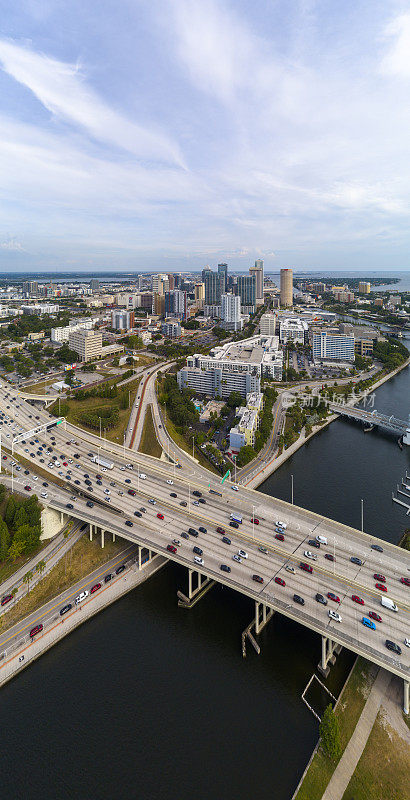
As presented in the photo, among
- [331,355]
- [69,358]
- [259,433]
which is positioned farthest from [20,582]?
[331,355]

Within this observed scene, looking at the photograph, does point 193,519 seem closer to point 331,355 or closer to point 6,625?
point 6,625

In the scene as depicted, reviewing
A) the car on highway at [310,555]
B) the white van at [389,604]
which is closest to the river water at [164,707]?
the white van at [389,604]

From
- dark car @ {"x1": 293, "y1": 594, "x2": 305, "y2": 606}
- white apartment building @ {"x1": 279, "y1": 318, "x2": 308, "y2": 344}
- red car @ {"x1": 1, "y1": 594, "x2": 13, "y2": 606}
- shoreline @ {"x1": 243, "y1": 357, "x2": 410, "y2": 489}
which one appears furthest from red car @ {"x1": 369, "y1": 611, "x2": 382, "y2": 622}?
white apartment building @ {"x1": 279, "y1": 318, "x2": 308, "y2": 344}

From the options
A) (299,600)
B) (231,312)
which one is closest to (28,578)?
(299,600)

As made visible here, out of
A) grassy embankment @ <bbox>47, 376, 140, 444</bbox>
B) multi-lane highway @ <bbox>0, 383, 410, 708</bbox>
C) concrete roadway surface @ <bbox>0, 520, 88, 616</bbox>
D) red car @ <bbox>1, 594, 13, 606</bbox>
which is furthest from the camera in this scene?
grassy embankment @ <bbox>47, 376, 140, 444</bbox>

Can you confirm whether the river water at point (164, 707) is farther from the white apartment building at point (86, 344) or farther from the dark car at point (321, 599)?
the white apartment building at point (86, 344)

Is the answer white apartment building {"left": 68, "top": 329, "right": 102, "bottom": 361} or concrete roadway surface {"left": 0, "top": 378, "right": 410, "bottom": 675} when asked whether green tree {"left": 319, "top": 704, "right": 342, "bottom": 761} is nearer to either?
concrete roadway surface {"left": 0, "top": 378, "right": 410, "bottom": 675}

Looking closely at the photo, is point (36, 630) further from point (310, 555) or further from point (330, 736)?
point (310, 555)
